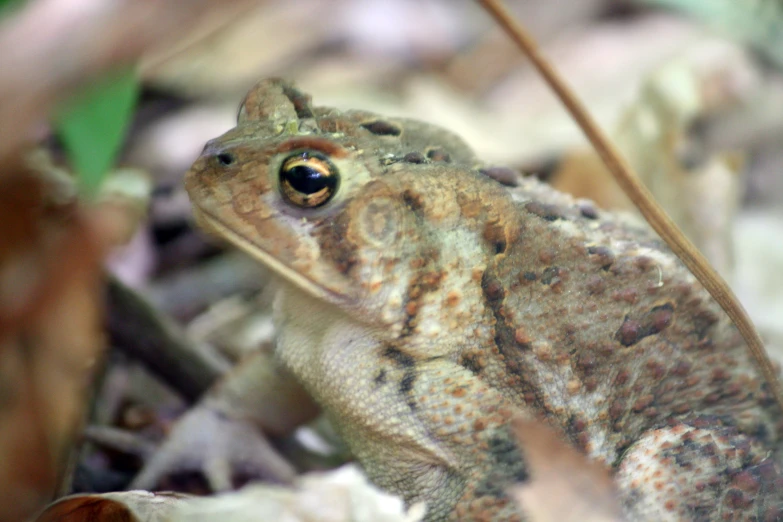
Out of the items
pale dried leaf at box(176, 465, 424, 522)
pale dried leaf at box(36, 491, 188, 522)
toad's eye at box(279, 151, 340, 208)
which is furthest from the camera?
toad's eye at box(279, 151, 340, 208)

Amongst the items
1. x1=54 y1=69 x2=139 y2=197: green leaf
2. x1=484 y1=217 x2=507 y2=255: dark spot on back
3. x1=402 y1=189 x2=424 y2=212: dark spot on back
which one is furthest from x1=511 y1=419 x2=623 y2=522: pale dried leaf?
x1=54 y1=69 x2=139 y2=197: green leaf

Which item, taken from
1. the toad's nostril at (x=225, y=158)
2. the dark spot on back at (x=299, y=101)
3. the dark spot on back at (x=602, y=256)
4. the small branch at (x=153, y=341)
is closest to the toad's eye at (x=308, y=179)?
the toad's nostril at (x=225, y=158)

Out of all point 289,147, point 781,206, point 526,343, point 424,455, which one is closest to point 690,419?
point 526,343

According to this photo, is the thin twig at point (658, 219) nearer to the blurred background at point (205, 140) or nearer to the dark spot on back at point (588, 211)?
the dark spot on back at point (588, 211)

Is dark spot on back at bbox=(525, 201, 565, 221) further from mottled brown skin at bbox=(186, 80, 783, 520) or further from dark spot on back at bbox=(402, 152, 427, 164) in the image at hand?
dark spot on back at bbox=(402, 152, 427, 164)

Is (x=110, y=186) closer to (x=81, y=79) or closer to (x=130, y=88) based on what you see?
(x=130, y=88)

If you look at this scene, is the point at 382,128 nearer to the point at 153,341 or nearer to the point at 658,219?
the point at 658,219
